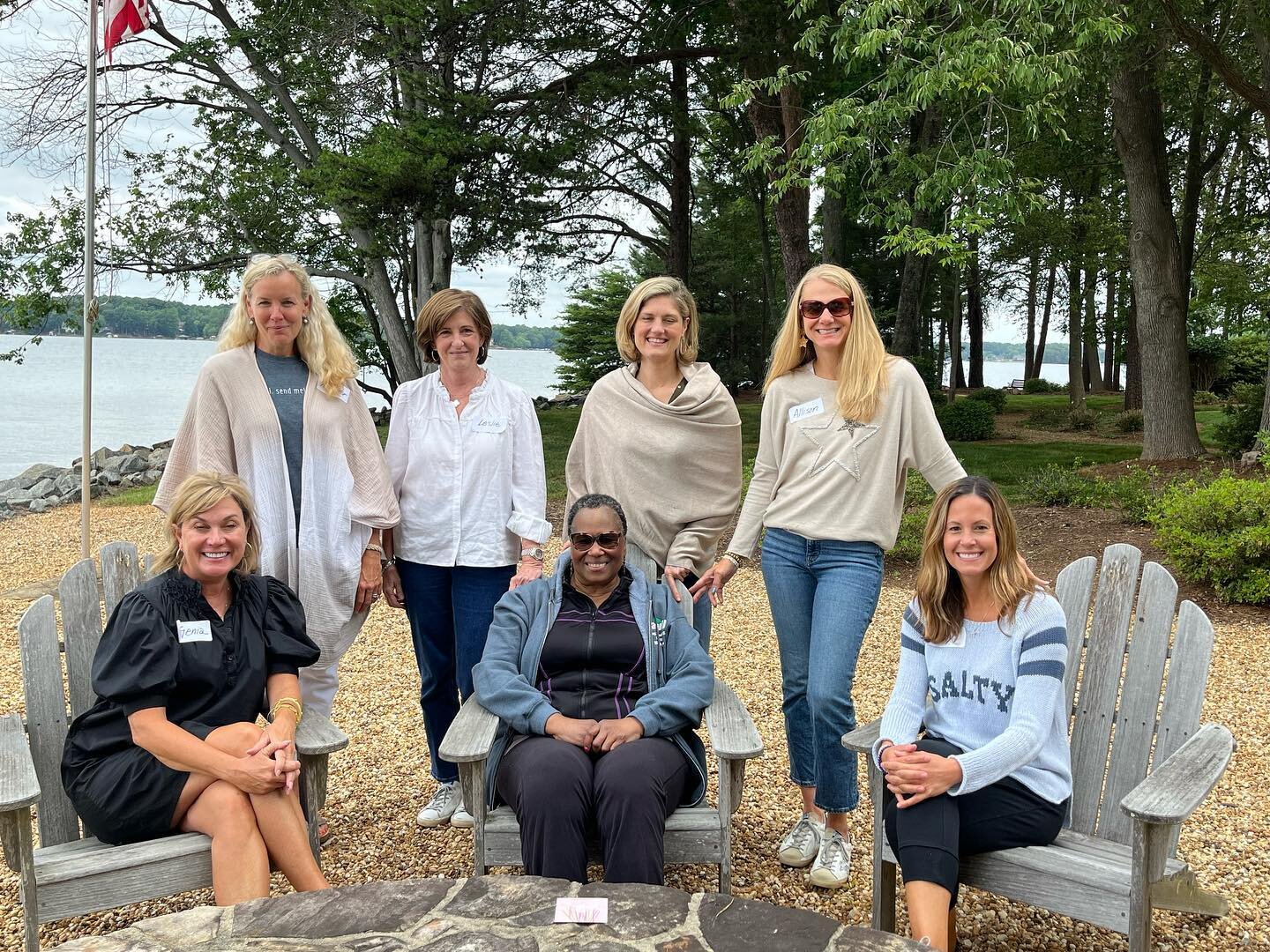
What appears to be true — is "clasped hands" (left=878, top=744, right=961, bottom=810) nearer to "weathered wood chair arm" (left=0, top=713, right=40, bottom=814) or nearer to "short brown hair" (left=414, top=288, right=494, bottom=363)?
"short brown hair" (left=414, top=288, right=494, bottom=363)

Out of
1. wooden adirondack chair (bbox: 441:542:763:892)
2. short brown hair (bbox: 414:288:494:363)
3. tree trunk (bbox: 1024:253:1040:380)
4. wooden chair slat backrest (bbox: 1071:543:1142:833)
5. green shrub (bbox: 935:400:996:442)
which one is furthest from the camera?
tree trunk (bbox: 1024:253:1040:380)

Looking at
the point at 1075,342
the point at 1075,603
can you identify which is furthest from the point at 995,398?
the point at 1075,603

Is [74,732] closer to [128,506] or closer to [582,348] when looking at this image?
[128,506]

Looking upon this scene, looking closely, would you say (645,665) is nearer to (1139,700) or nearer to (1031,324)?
(1139,700)

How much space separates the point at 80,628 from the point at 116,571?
220mm

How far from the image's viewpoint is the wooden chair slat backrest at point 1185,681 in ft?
9.18

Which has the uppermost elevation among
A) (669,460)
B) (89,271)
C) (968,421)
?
(89,271)

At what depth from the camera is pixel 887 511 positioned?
123 inches

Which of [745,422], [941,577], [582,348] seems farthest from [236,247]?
[582,348]

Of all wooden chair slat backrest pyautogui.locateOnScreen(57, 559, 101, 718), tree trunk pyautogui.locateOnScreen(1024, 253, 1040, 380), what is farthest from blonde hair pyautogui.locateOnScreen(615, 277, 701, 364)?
tree trunk pyautogui.locateOnScreen(1024, 253, 1040, 380)

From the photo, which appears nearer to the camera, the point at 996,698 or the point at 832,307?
the point at 996,698

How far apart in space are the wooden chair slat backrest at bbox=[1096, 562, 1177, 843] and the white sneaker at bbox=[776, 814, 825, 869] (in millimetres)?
880

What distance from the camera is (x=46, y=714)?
299 cm

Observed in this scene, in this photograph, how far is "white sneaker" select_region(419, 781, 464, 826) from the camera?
3781 millimetres
